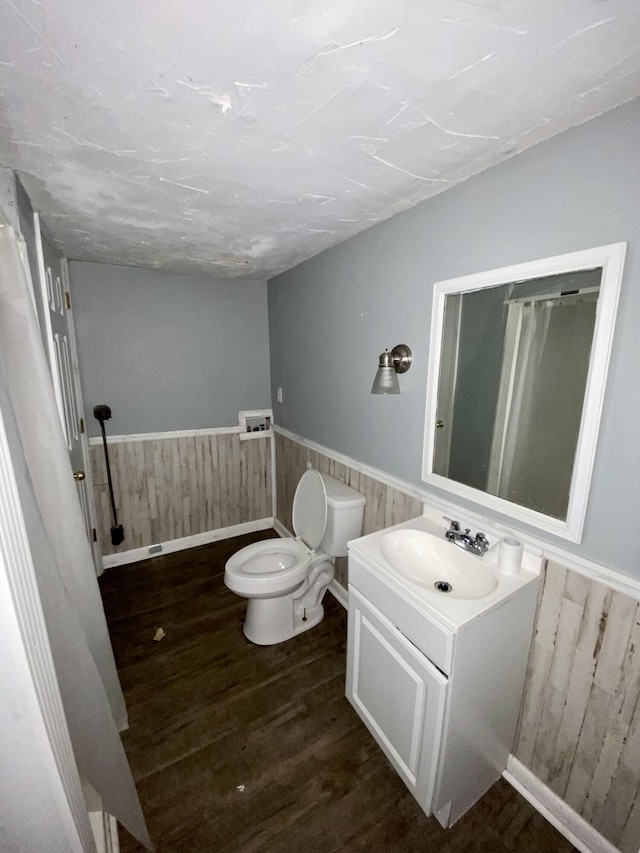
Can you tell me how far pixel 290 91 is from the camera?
2.61 ft

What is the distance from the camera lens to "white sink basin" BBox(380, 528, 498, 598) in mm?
1254

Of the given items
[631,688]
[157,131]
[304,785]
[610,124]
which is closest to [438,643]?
[631,688]

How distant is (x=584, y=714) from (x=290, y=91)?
6.40 feet

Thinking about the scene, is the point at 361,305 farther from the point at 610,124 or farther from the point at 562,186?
the point at 610,124

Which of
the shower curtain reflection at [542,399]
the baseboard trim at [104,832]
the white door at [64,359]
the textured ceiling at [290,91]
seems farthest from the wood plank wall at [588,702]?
the white door at [64,359]

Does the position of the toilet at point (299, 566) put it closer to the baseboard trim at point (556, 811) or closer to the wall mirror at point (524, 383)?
the wall mirror at point (524, 383)

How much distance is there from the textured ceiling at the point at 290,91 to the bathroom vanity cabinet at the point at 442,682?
4.44ft

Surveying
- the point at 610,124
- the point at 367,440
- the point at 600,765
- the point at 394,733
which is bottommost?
the point at 394,733

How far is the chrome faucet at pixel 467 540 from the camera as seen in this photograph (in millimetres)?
1288

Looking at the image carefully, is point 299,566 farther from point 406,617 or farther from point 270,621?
point 406,617

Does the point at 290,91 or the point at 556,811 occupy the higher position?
the point at 290,91

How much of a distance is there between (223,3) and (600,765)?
2.13 meters

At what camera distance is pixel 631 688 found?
99cm

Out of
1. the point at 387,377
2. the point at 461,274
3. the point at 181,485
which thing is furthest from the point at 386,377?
the point at 181,485
